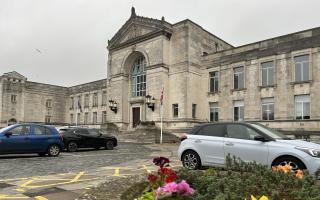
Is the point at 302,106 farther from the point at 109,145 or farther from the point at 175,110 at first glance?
the point at 109,145

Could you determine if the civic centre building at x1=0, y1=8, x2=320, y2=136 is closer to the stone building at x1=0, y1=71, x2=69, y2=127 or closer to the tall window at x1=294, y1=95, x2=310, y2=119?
the tall window at x1=294, y1=95, x2=310, y2=119

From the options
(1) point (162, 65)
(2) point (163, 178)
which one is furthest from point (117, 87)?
(2) point (163, 178)

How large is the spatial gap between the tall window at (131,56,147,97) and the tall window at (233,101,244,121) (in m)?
11.4

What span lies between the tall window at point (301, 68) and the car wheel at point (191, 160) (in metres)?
20.5

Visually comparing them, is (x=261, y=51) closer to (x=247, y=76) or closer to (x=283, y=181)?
(x=247, y=76)

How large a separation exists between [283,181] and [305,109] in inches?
1006

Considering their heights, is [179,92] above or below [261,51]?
below

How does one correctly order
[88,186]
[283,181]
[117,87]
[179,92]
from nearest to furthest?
[283,181] < [88,186] < [179,92] < [117,87]

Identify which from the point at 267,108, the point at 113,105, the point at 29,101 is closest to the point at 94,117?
the point at 29,101

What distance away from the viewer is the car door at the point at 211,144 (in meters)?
10.6

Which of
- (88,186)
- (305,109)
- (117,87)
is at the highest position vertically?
(117,87)

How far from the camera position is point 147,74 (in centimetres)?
3809

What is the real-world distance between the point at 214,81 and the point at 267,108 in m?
6.97

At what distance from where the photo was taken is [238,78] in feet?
110
